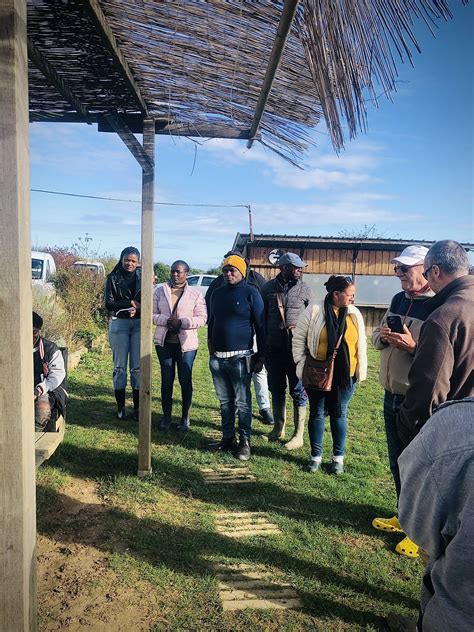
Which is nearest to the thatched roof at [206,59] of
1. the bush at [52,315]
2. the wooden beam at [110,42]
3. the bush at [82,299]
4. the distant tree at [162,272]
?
the wooden beam at [110,42]

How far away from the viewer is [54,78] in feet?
9.88

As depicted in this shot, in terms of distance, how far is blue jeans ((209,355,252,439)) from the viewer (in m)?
4.78

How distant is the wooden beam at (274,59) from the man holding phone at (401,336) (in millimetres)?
1432

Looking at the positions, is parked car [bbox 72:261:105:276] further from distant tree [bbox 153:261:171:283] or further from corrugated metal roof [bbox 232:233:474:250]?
distant tree [bbox 153:261:171:283]

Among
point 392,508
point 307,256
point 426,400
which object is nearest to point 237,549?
point 392,508

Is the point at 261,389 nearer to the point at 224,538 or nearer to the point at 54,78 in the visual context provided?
the point at 224,538

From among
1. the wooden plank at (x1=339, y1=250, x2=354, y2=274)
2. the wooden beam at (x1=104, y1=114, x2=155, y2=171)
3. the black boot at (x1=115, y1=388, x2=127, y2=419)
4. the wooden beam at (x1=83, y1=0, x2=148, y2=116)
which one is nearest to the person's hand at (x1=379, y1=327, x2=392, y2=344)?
the wooden beam at (x1=104, y1=114, x2=155, y2=171)

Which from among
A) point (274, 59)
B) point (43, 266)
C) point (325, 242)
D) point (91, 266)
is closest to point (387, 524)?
point (274, 59)

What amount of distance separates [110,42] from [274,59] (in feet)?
2.99

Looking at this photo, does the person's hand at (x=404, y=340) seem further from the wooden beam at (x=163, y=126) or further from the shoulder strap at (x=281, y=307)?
the shoulder strap at (x=281, y=307)

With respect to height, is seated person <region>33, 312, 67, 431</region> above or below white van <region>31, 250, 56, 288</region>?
below

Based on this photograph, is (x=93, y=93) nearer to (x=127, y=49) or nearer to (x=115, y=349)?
(x=127, y=49)

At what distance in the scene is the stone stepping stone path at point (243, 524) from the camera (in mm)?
3412

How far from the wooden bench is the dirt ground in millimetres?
519
